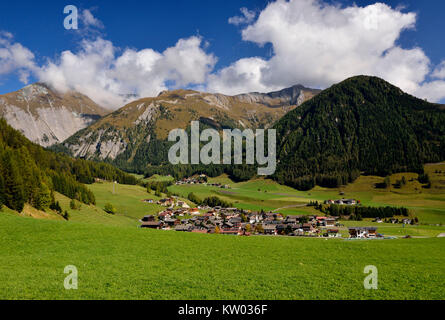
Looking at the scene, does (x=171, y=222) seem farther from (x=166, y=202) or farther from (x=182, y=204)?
(x=166, y=202)

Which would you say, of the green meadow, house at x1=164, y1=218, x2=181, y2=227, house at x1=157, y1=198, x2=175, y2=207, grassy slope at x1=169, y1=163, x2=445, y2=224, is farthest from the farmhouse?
house at x1=157, y1=198, x2=175, y2=207

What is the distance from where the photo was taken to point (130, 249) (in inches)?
1077

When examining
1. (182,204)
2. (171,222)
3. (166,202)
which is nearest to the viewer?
(171,222)

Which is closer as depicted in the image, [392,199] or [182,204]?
[182,204]

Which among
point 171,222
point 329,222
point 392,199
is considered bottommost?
point 329,222

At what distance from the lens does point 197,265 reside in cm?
2211

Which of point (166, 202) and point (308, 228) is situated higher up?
point (166, 202)

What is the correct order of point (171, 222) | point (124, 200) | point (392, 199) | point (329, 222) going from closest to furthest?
point (171, 222) → point (329, 222) → point (124, 200) → point (392, 199)

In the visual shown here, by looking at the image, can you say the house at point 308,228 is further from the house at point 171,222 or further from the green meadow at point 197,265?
the green meadow at point 197,265

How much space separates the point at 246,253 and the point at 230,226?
73.6 metres

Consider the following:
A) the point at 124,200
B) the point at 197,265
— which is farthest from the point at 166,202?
the point at 197,265

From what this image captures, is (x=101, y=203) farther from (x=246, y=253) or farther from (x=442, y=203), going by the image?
(x=442, y=203)

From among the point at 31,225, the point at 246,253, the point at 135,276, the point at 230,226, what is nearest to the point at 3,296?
the point at 135,276

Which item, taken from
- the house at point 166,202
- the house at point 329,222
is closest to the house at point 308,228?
the house at point 329,222
